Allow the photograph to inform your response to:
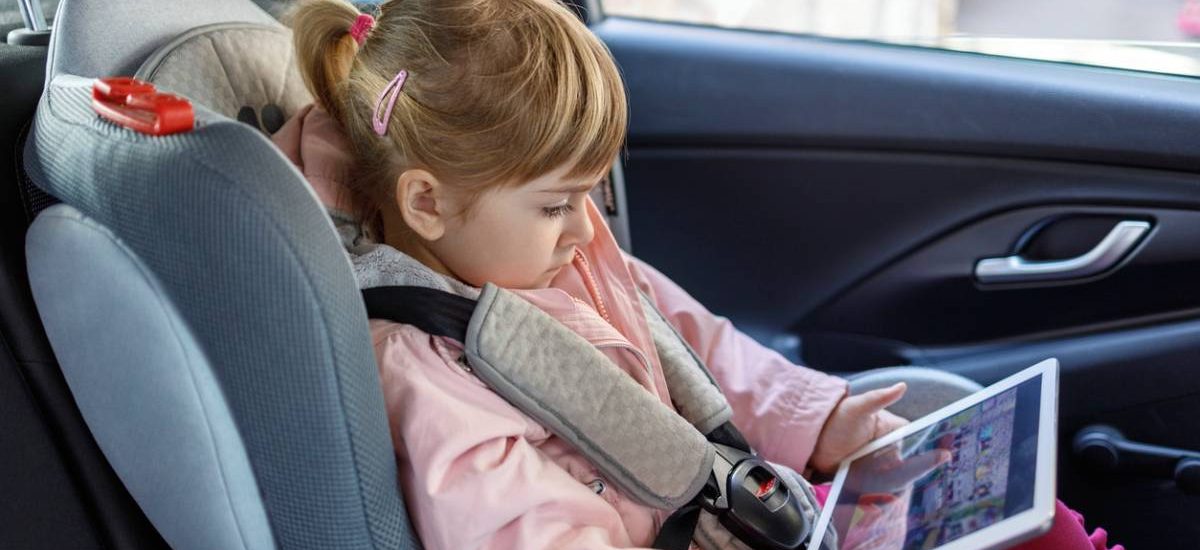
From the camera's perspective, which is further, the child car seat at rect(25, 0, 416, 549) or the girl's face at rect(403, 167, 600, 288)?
the girl's face at rect(403, 167, 600, 288)

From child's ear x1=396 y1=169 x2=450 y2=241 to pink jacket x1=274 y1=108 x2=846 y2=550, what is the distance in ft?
0.30

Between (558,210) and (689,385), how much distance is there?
0.87 feet

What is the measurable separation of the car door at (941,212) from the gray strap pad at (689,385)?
606mm

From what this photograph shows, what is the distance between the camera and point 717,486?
3.76ft

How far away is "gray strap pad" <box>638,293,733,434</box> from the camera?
124 cm

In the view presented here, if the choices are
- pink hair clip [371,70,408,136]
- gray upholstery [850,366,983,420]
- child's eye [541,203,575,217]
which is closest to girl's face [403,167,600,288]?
child's eye [541,203,575,217]

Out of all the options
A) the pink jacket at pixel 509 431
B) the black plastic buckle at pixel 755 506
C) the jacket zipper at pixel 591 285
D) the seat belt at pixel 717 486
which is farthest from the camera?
the jacket zipper at pixel 591 285

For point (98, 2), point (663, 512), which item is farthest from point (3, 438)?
point (663, 512)

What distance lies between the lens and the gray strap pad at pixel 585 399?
3.32ft

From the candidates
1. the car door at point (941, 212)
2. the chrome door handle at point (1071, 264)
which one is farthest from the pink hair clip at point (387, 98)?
the chrome door handle at point (1071, 264)

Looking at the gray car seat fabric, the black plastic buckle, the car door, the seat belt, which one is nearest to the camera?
the gray car seat fabric

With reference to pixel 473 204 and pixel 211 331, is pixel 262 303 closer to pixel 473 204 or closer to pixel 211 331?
pixel 211 331

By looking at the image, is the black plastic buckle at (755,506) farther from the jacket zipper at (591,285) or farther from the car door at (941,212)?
the car door at (941,212)

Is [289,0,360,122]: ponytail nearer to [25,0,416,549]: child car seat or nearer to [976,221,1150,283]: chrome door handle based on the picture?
[25,0,416,549]: child car seat
